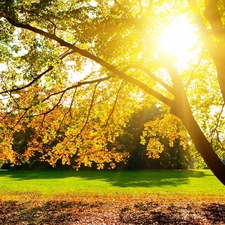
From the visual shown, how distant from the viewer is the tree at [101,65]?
8812 millimetres

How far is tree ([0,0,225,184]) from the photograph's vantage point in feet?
28.9

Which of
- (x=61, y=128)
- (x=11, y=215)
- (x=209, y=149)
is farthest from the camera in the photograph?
(x=11, y=215)

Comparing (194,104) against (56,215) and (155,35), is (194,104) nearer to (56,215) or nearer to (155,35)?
(155,35)

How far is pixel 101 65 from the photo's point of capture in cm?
976

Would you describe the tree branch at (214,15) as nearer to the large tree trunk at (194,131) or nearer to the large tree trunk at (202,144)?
the large tree trunk at (194,131)

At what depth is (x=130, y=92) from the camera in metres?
13.9

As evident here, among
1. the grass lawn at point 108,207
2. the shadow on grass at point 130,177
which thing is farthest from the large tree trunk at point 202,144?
the shadow on grass at point 130,177

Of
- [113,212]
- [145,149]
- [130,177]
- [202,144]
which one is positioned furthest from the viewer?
[145,149]

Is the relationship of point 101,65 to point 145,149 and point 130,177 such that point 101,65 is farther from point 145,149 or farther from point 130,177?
point 145,149

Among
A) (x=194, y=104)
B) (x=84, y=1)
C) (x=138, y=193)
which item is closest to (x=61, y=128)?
(x=84, y=1)

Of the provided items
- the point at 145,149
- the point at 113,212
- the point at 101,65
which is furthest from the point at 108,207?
the point at 145,149

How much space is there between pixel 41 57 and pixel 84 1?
2289mm

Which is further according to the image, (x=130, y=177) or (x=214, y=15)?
(x=130, y=177)

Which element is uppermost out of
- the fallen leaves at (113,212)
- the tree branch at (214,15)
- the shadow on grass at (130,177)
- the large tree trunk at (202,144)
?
the tree branch at (214,15)
